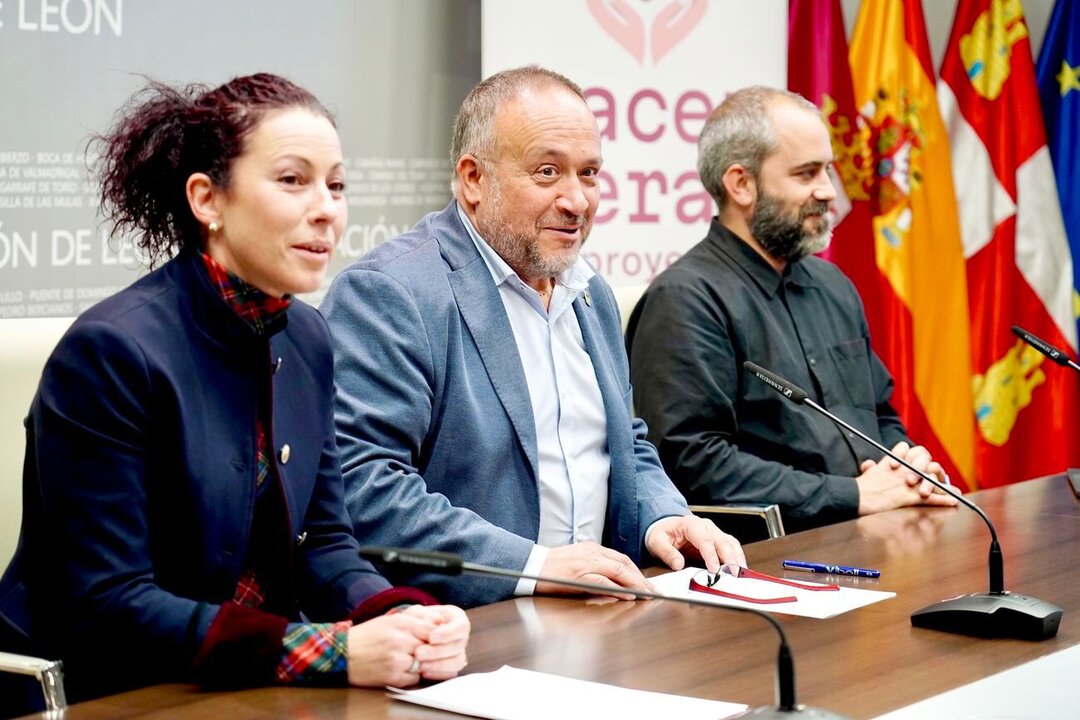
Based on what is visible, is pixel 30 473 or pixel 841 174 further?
pixel 841 174

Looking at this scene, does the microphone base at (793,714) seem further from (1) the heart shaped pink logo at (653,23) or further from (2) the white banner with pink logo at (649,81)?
(1) the heart shaped pink logo at (653,23)

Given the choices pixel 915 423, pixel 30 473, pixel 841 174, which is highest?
pixel 841 174

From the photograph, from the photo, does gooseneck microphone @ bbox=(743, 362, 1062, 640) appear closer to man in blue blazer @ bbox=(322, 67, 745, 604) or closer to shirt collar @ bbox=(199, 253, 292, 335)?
man in blue blazer @ bbox=(322, 67, 745, 604)

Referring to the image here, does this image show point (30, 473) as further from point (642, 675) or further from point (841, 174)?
point (841, 174)

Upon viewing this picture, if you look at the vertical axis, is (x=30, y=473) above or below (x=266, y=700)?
above

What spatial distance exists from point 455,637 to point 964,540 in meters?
1.19

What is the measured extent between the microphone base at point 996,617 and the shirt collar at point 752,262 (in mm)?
1574

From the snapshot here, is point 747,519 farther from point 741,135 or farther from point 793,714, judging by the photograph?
point 793,714

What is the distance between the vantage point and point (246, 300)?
1871 millimetres

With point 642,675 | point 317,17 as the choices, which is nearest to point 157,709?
point 642,675

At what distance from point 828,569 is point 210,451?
3.30 ft

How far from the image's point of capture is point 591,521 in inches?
103

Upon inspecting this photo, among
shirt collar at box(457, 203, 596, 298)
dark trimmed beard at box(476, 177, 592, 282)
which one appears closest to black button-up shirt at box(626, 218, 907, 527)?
shirt collar at box(457, 203, 596, 298)

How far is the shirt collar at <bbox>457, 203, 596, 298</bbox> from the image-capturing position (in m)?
2.60
